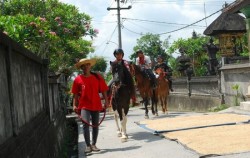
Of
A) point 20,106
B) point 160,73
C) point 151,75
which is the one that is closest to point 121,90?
point 20,106

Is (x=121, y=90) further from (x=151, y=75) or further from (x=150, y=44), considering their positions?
(x=150, y=44)

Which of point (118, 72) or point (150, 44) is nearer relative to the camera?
point (118, 72)

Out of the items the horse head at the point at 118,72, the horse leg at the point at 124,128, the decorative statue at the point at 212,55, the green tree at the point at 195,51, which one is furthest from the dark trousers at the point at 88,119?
the green tree at the point at 195,51

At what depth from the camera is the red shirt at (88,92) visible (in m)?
8.52

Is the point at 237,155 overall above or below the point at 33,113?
below

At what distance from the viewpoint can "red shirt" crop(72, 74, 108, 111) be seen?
8523mm

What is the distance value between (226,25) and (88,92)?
16192mm

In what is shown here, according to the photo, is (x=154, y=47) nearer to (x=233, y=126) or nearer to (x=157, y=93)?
(x=157, y=93)

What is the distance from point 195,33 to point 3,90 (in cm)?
4547

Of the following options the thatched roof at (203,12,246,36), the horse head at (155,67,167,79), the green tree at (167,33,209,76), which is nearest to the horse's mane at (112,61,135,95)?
the horse head at (155,67,167,79)

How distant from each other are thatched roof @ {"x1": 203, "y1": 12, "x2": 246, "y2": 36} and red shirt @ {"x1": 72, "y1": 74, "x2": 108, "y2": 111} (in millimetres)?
15535

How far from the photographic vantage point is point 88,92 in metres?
8.50

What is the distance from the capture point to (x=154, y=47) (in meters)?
58.7

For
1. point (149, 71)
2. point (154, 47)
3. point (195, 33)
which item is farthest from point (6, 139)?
point (154, 47)
